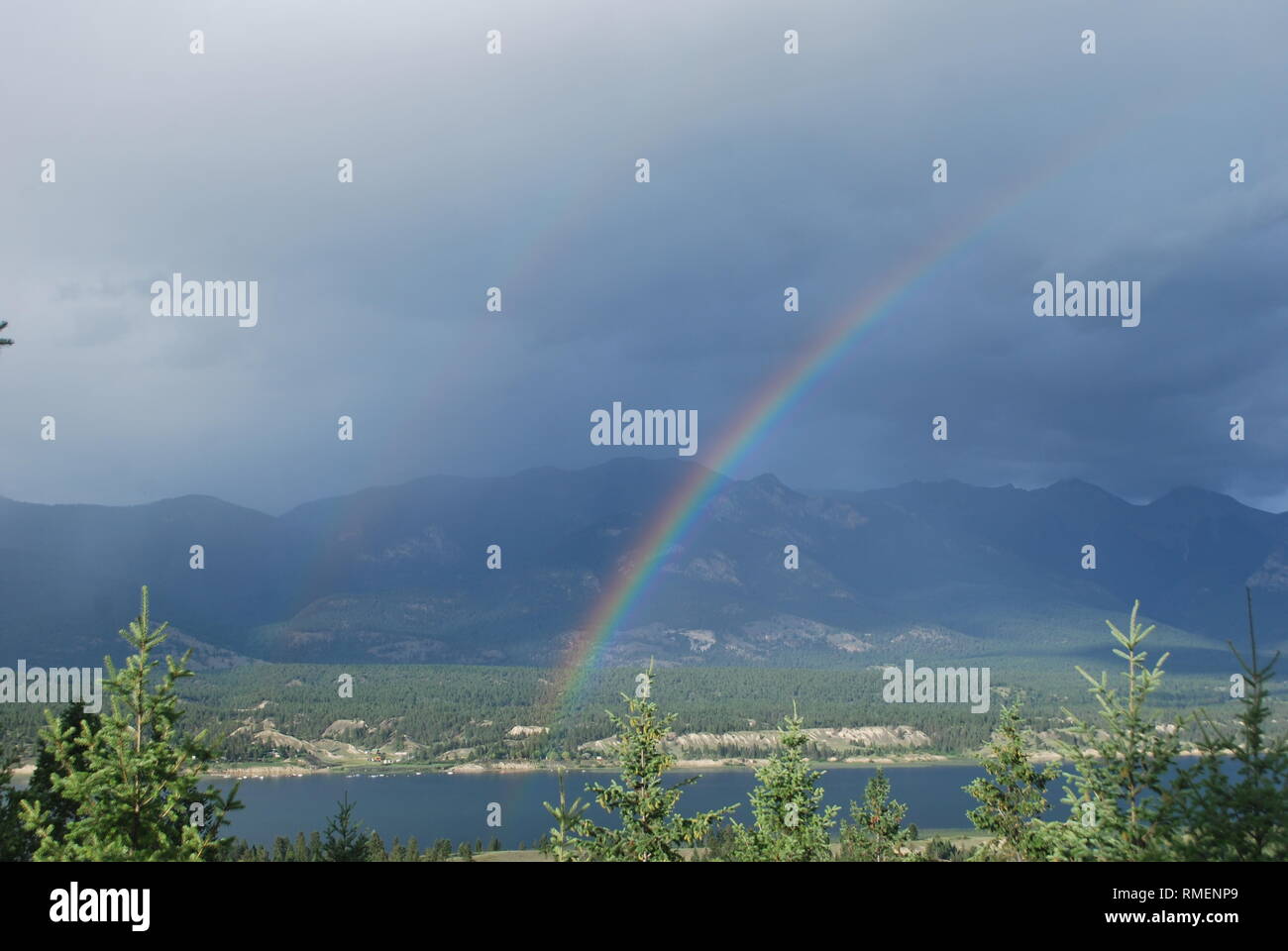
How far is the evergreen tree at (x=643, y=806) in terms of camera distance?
26.2 m

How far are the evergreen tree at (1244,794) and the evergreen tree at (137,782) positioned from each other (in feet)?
55.4

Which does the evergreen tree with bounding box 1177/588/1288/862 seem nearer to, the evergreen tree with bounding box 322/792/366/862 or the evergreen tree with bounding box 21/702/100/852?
the evergreen tree with bounding box 21/702/100/852

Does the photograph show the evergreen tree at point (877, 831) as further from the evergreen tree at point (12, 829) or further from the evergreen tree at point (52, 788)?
the evergreen tree at point (12, 829)

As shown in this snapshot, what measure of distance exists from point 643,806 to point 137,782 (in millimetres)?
12684

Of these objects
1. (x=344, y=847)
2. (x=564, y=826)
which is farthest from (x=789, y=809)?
(x=344, y=847)

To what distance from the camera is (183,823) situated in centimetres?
2225

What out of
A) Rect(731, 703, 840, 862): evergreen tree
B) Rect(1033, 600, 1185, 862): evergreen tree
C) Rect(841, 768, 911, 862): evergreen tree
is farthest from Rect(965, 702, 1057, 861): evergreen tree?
Rect(1033, 600, 1185, 862): evergreen tree

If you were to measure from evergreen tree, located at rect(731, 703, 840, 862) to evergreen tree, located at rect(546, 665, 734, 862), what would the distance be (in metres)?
4.75

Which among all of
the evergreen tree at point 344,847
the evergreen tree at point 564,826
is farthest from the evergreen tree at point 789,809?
the evergreen tree at point 344,847
